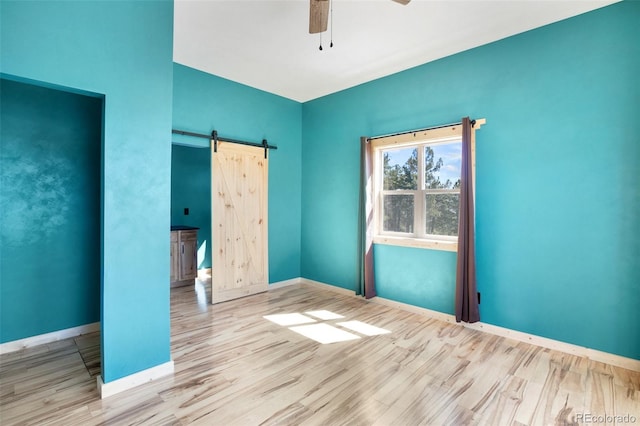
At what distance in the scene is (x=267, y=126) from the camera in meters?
4.89

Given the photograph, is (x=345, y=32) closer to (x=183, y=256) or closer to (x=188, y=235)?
(x=188, y=235)

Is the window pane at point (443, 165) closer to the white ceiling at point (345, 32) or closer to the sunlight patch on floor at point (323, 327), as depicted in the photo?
the white ceiling at point (345, 32)

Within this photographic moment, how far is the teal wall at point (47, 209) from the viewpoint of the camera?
2.81m

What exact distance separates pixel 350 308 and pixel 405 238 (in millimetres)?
1206

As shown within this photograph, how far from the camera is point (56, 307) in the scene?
10.2 ft

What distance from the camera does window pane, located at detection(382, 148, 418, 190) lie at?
4.06 metres

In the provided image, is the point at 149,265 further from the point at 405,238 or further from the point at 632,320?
the point at 632,320

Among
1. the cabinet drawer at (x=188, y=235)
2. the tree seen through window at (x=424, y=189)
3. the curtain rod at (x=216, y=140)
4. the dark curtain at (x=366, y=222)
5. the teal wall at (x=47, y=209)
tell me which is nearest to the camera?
the teal wall at (x=47, y=209)

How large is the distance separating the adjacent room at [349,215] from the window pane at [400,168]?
33 millimetres

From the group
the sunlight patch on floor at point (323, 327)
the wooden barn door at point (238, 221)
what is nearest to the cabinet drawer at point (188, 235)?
the wooden barn door at point (238, 221)

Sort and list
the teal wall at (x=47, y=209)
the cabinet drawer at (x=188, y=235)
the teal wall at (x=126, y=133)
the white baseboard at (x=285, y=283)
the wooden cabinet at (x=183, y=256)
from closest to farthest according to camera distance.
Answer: the teal wall at (x=126, y=133) < the teal wall at (x=47, y=209) < the white baseboard at (x=285, y=283) < the wooden cabinet at (x=183, y=256) < the cabinet drawer at (x=188, y=235)

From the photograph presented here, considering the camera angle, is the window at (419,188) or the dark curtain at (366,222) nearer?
the window at (419,188)

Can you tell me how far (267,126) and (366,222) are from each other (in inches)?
87.6

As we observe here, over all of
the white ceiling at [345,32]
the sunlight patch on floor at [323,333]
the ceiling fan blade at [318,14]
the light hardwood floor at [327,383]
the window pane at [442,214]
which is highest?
the white ceiling at [345,32]
